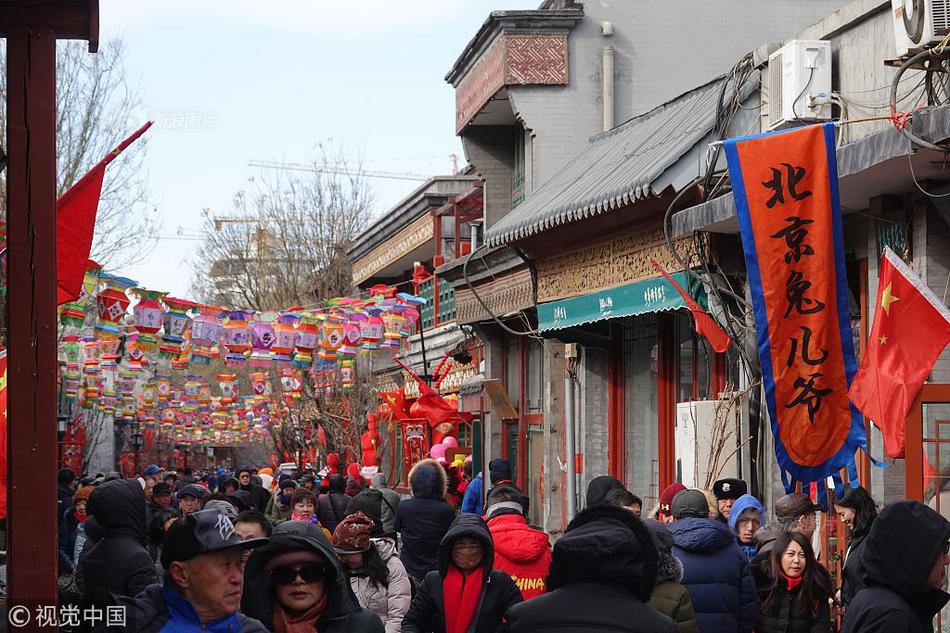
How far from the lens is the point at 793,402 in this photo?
10.4 metres

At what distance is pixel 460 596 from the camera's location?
25.6 ft

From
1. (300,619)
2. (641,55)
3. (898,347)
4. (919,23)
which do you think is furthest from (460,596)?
(641,55)

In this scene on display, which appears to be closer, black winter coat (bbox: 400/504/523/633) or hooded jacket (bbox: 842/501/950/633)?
hooded jacket (bbox: 842/501/950/633)

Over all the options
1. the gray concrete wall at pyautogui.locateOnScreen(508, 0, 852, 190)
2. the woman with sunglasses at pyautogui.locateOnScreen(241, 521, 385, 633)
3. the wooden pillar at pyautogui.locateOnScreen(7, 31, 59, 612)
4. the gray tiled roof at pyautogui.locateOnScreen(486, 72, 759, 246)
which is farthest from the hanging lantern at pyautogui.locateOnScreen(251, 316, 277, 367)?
the woman with sunglasses at pyautogui.locateOnScreen(241, 521, 385, 633)

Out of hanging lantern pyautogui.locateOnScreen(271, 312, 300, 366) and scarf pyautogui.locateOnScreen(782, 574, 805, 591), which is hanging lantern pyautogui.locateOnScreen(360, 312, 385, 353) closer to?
hanging lantern pyautogui.locateOnScreen(271, 312, 300, 366)

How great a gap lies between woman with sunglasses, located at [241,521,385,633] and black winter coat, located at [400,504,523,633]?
2443 mm

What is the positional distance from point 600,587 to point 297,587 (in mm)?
1267

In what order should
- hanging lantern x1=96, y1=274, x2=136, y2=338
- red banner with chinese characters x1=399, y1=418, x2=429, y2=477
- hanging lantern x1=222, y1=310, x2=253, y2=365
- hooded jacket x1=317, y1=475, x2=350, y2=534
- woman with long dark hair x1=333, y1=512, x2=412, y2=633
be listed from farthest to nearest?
red banner with chinese characters x1=399, y1=418, x2=429, y2=477
hanging lantern x1=222, y1=310, x2=253, y2=365
hanging lantern x1=96, y1=274, x2=136, y2=338
hooded jacket x1=317, y1=475, x2=350, y2=534
woman with long dark hair x1=333, y1=512, x2=412, y2=633

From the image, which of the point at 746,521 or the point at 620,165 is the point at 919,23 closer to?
the point at 746,521

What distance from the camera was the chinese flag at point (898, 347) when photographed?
9.84 m

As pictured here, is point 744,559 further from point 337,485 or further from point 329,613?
point 337,485

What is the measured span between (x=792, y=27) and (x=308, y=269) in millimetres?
26550

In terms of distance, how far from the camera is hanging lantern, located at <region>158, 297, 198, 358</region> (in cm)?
2421

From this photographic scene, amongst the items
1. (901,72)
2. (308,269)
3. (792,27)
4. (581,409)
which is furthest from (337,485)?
(308,269)
